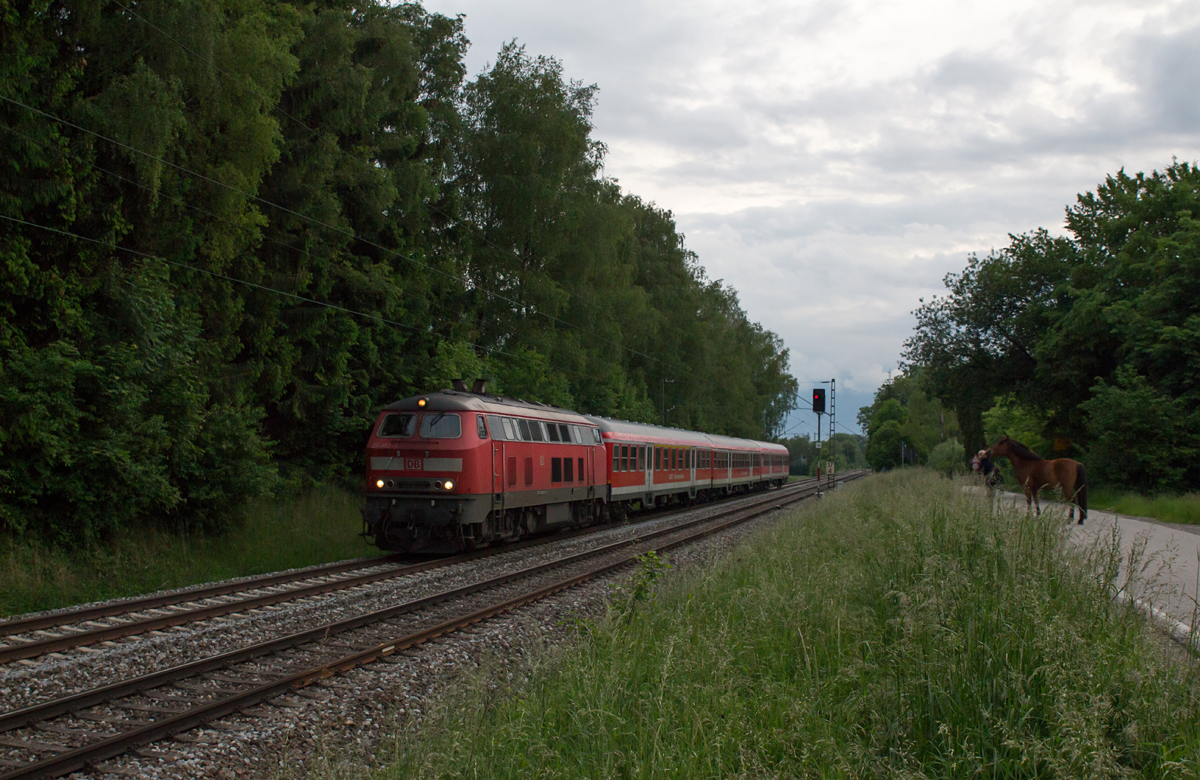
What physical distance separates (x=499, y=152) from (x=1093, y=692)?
30.4 metres

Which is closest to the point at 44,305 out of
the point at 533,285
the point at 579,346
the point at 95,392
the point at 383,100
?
the point at 95,392

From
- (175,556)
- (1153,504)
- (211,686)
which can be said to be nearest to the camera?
(211,686)

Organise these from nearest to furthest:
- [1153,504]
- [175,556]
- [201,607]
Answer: [201,607] → [175,556] → [1153,504]

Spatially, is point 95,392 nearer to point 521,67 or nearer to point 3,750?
point 3,750

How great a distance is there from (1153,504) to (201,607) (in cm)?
2476

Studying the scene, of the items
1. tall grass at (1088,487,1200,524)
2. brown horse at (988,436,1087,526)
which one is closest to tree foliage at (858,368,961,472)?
tall grass at (1088,487,1200,524)

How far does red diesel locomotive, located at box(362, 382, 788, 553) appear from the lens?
1554 centimetres

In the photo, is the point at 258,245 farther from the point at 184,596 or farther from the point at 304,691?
the point at 304,691

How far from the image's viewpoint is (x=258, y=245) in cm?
1930

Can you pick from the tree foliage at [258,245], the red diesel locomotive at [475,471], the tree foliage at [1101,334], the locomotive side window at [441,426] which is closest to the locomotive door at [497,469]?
the red diesel locomotive at [475,471]

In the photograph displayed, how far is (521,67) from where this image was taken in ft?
108

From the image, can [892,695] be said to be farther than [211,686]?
No

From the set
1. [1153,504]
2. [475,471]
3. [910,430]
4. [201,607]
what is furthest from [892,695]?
[910,430]

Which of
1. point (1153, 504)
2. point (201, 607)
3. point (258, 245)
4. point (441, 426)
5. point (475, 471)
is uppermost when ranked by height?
point (258, 245)
